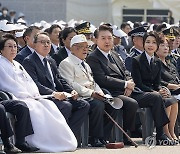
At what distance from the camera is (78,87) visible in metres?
13.0

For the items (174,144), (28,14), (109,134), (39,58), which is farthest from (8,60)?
(28,14)

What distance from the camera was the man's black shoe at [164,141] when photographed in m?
13.2

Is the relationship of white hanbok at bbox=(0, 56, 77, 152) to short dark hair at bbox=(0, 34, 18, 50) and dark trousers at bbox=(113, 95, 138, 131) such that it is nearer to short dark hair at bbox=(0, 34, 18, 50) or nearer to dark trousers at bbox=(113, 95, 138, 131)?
short dark hair at bbox=(0, 34, 18, 50)

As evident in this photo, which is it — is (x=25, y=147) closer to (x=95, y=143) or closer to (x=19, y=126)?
(x=19, y=126)

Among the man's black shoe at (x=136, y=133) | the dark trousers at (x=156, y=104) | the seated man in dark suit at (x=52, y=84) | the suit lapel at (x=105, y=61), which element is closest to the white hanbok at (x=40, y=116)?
the seated man in dark suit at (x=52, y=84)

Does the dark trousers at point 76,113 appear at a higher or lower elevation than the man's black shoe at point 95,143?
higher

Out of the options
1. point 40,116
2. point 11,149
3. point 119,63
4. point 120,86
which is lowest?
point 11,149

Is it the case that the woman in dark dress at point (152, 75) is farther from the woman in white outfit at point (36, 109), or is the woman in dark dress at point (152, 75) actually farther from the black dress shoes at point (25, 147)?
the black dress shoes at point (25, 147)

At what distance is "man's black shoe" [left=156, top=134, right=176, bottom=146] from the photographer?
13.2 meters

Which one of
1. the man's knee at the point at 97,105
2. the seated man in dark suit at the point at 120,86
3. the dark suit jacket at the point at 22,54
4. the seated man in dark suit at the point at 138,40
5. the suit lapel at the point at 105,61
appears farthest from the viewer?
the seated man in dark suit at the point at 138,40

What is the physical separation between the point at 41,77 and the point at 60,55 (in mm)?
1567

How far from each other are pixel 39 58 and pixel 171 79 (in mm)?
2552

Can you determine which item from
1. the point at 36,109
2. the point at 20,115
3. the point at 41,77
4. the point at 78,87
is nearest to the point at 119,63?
the point at 78,87

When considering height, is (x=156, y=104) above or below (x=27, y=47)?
below
